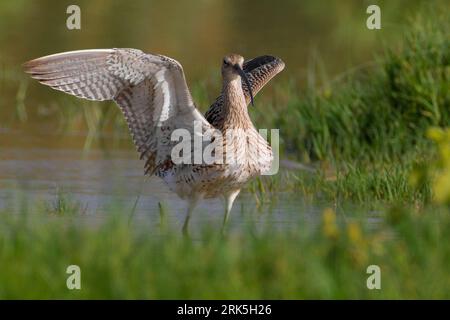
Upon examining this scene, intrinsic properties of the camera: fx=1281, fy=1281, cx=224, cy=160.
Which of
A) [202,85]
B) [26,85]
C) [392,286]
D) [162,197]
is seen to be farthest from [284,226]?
[26,85]

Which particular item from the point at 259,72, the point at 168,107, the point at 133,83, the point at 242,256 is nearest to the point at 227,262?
the point at 242,256

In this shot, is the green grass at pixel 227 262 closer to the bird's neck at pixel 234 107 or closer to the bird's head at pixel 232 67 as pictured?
the bird's neck at pixel 234 107

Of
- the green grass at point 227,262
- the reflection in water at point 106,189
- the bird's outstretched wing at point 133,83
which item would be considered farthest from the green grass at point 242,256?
the bird's outstretched wing at point 133,83

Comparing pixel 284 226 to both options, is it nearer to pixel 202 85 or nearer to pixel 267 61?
pixel 267 61

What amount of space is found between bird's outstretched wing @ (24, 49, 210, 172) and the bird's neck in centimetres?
19

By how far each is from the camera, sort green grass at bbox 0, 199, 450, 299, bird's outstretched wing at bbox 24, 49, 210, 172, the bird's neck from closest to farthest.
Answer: green grass at bbox 0, 199, 450, 299
bird's outstretched wing at bbox 24, 49, 210, 172
the bird's neck

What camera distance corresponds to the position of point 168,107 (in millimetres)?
9070

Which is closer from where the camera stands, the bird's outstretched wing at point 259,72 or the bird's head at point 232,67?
the bird's head at point 232,67

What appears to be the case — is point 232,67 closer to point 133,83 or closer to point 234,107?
point 234,107

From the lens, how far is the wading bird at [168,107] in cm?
888

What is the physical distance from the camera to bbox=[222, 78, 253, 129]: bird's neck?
29.9 ft

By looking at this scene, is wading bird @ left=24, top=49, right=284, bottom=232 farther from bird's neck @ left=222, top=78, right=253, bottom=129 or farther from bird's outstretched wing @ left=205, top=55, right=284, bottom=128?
bird's outstretched wing @ left=205, top=55, right=284, bottom=128

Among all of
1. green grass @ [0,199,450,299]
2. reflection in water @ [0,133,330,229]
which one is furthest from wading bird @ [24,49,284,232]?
green grass @ [0,199,450,299]
